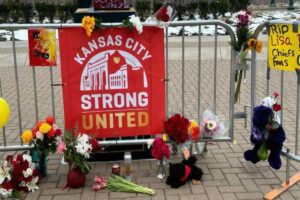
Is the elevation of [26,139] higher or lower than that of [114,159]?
higher

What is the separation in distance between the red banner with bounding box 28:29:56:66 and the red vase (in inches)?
41.7

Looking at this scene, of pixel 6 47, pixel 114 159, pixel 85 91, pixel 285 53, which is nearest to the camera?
pixel 285 53

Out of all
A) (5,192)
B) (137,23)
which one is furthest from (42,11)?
(5,192)

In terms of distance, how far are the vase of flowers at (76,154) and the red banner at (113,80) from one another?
289 mm

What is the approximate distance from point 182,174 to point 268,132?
0.89 metres

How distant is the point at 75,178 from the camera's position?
13.9 feet

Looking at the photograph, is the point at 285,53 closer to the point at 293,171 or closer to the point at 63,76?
the point at 293,171

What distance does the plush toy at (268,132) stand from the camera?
423 cm

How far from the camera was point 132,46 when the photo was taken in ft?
14.6

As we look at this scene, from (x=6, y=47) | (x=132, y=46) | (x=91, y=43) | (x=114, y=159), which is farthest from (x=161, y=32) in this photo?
(x=6, y=47)

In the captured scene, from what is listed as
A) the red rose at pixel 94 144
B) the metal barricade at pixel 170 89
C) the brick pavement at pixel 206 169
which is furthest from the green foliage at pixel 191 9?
the red rose at pixel 94 144

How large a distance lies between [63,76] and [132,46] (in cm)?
73

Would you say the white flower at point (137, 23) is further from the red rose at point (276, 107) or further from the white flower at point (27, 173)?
the white flower at point (27, 173)

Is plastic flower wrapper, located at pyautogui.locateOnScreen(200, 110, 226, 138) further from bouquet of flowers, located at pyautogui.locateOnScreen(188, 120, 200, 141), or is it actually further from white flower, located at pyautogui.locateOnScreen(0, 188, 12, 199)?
white flower, located at pyautogui.locateOnScreen(0, 188, 12, 199)
